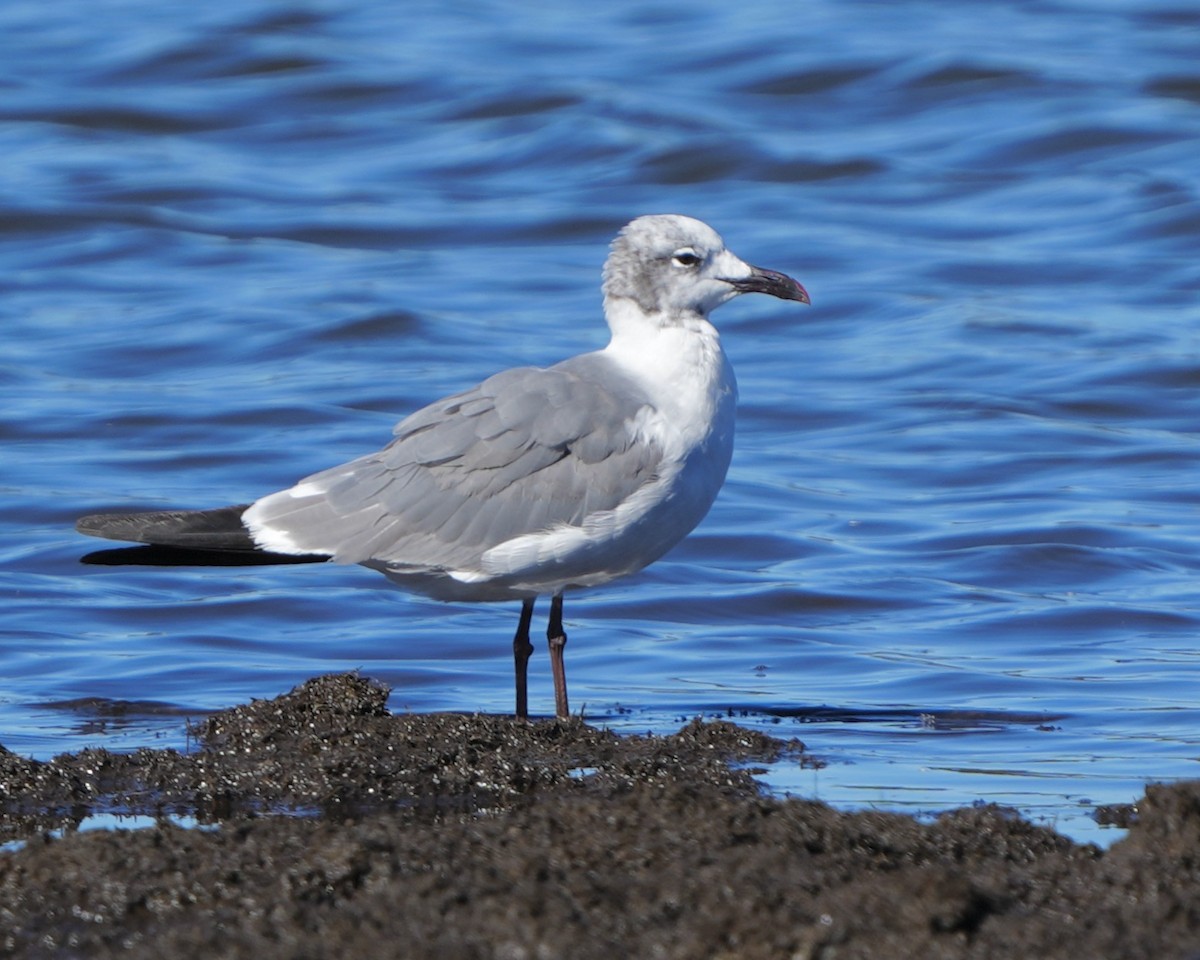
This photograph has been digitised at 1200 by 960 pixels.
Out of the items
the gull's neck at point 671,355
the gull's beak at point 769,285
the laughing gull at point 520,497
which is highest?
the gull's beak at point 769,285

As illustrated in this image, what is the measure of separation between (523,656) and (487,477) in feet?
1.89

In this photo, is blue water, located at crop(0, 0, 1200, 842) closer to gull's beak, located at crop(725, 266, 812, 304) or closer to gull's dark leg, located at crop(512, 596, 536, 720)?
gull's dark leg, located at crop(512, 596, 536, 720)

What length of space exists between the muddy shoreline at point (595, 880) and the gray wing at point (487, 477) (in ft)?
4.16

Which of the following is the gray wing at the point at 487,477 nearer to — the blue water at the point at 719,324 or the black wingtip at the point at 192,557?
the black wingtip at the point at 192,557

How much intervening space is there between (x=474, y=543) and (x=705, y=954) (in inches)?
110

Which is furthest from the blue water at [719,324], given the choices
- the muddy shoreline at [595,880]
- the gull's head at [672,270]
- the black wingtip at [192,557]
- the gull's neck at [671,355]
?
the gull's head at [672,270]

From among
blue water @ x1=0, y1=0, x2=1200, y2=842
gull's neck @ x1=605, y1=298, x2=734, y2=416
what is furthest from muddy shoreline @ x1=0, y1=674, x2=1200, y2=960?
gull's neck @ x1=605, y1=298, x2=734, y2=416

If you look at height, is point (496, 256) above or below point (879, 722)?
above

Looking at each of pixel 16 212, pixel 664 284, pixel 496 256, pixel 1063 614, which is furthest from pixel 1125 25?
pixel 664 284

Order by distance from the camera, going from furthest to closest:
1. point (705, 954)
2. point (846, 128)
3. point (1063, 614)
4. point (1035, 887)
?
point (846, 128)
point (1063, 614)
point (1035, 887)
point (705, 954)

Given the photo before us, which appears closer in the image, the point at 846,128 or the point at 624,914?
the point at 624,914

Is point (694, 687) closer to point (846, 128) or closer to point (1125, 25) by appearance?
point (846, 128)

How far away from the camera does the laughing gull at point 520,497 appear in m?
6.10

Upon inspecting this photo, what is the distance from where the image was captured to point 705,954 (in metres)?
3.53
